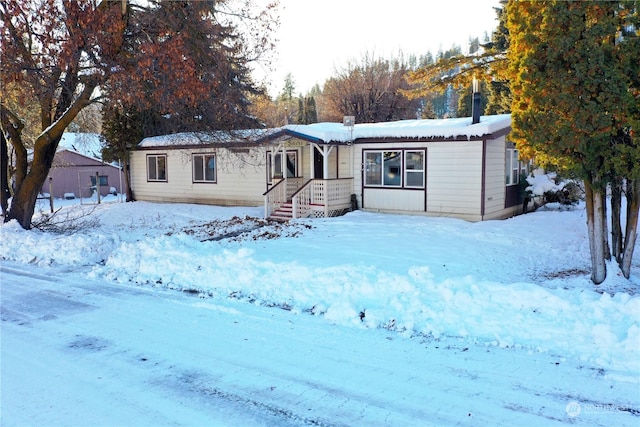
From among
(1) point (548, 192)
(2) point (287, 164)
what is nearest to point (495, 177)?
(1) point (548, 192)

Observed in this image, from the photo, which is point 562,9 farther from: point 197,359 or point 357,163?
point 357,163

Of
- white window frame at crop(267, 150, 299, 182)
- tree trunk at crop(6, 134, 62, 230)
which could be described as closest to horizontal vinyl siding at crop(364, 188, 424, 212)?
white window frame at crop(267, 150, 299, 182)

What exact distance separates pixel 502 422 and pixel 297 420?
1.60 m

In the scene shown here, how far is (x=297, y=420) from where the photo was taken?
393cm

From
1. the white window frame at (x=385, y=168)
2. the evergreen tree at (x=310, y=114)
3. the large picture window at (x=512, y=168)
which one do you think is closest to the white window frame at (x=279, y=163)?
the white window frame at (x=385, y=168)

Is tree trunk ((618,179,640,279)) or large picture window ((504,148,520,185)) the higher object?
large picture window ((504,148,520,185))

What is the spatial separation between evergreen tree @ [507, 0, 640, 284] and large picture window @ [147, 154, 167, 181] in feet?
59.9

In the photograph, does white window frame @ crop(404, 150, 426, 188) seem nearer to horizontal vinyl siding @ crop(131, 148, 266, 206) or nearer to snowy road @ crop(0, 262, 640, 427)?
horizontal vinyl siding @ crop(131, 148, 266, 206)

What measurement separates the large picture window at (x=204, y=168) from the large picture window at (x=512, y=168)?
38.3ft

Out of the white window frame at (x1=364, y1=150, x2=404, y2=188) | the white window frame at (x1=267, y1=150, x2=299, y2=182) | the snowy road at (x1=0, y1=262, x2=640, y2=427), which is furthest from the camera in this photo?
the white window frame at (x1=267, y1=150, x2=299, y2=182)

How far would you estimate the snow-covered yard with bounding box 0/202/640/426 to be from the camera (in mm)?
4129

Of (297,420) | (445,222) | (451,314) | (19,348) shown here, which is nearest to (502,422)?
(297,420)

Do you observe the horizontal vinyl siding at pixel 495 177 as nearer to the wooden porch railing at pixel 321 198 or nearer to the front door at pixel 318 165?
the wooden porch railing at pixel 321 198

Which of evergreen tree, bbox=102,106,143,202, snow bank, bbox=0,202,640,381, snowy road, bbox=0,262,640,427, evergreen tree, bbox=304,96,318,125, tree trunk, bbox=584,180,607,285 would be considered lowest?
snowy road, bbox=0,262,640,427
